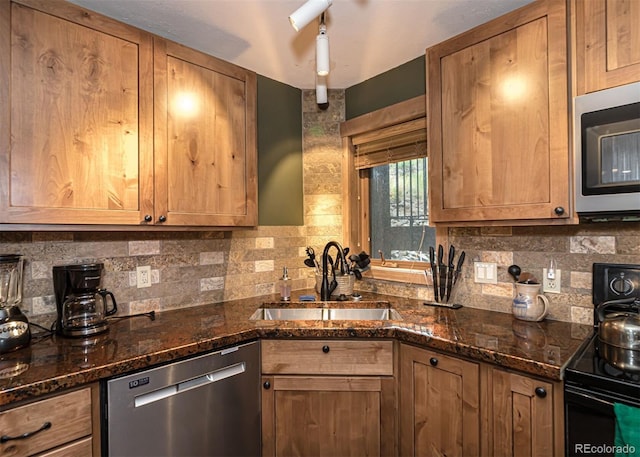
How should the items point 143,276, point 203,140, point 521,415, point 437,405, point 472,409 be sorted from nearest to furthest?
point 521,415 < point 472,409 < point 437,405 < point 203,140 < point 143,276

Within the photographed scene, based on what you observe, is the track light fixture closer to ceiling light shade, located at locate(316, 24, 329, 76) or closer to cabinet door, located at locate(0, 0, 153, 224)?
ceiling light shade, located at locate(316, 24, 329, 76)

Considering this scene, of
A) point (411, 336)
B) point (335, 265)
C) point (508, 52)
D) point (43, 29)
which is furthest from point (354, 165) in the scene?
point (43, 29)

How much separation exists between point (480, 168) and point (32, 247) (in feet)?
6.59

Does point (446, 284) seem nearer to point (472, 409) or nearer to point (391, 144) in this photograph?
point (472, 409)

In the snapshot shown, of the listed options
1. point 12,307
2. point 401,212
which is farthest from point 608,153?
point 12,307

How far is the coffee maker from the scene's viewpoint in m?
1.54

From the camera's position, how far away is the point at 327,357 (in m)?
1.68

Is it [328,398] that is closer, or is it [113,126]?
[113,126]

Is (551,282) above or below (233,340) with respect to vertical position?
above

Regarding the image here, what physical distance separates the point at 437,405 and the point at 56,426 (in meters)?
1.35

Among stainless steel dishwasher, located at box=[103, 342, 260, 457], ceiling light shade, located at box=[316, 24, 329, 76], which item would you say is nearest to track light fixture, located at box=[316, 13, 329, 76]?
ceiling light shade, located at box=[316, 24, 329, 76]

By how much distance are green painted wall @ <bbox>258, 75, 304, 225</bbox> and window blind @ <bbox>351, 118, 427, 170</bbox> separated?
1.43 feet

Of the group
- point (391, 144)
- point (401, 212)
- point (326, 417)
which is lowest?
point (326, 417)

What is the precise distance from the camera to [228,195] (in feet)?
6.42
